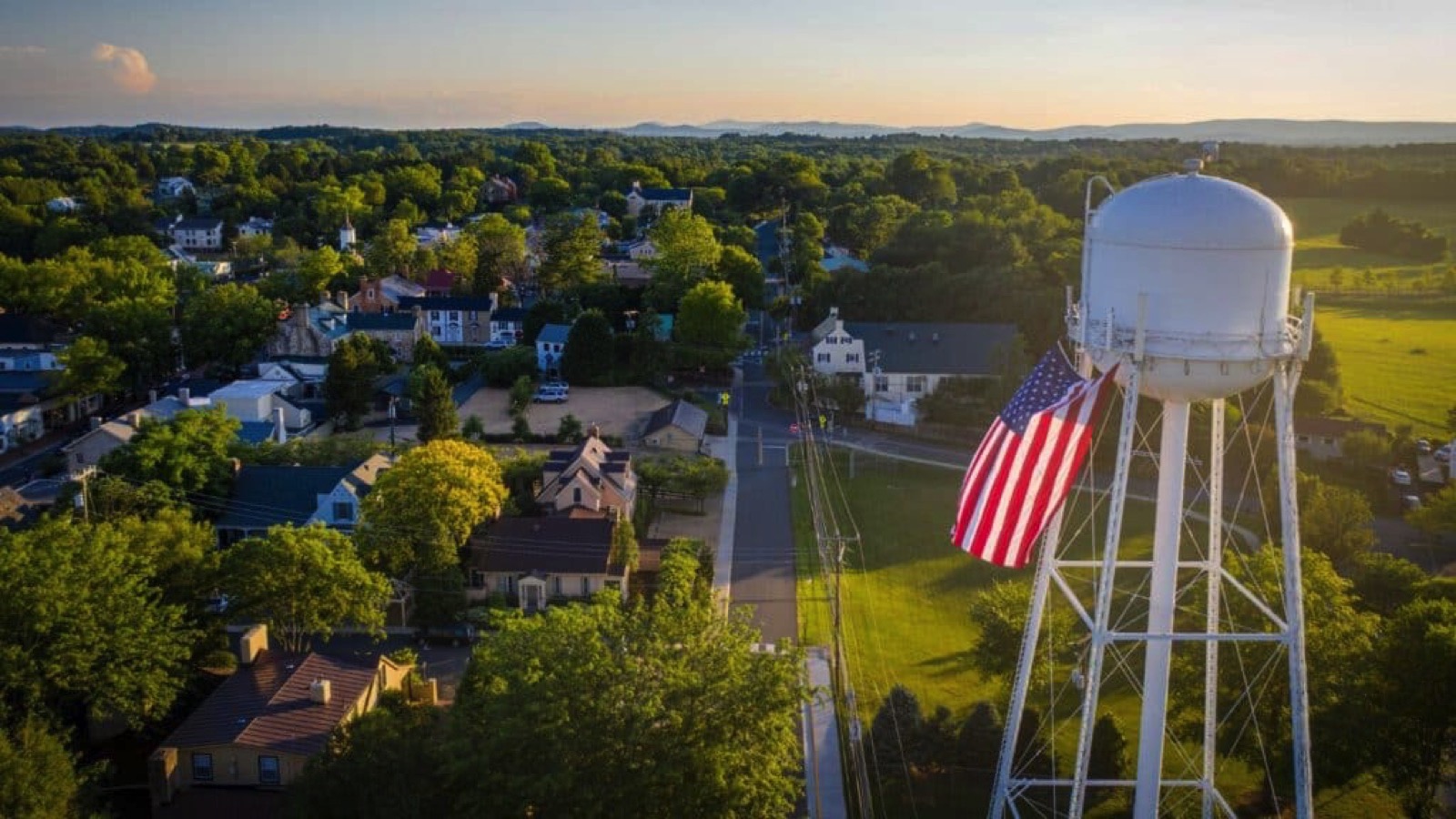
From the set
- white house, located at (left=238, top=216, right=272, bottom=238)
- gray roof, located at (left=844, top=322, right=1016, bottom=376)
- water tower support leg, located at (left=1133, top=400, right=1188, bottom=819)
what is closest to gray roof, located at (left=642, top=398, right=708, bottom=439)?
gray roof, located at (left=844, top=322, right=1016, bottom=376)

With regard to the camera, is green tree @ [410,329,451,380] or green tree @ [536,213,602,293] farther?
green tree @ [536,213,602,293]

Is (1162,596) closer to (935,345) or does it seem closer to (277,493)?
(277,493)

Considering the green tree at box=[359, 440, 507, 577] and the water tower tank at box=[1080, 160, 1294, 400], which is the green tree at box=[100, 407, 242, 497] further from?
the water tower tank at box=[1080, 160, 1294, 400]

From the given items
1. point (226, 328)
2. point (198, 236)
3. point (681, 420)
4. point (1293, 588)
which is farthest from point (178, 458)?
point (198, 236)

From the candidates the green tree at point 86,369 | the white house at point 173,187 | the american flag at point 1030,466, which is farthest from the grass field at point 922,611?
the white house at point 173,187

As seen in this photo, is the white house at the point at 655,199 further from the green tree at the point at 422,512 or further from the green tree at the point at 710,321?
the green tree at the point at 422,512

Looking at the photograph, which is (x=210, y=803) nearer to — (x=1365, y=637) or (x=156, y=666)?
(x=156, y=666)
